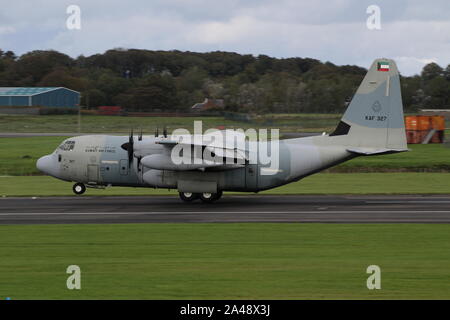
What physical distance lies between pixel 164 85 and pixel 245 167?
52936 millimetres


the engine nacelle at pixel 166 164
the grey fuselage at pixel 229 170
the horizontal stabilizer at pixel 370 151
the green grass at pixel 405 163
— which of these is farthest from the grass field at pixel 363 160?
the engine nacelle at pixel 166 164

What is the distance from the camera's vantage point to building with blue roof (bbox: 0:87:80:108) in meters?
85.5

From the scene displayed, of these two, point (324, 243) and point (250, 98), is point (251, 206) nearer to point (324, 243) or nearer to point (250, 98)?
point (324, 243)

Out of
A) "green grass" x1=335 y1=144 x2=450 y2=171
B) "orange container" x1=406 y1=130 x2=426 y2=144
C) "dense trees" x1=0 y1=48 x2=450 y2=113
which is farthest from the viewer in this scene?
"dense trees" x1=0 y1=48 x2=450 y2=113

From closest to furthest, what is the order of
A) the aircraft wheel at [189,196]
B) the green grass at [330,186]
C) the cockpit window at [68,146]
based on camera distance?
the aircraft wheel at [189,196] → the cockpit window at [68,146] → the green grass at [330,186]

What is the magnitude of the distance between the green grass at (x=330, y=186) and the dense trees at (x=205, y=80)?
26032 millimetres

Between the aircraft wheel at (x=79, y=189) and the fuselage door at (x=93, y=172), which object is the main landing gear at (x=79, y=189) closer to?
the aircraft wheel at (x=79, y=189)

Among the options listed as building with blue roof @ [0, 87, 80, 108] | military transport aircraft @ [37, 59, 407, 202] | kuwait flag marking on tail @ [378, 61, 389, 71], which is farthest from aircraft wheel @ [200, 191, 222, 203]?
building with blue roof @ [0, 87, 80, 108]

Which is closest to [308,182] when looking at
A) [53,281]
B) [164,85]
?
[53,281]

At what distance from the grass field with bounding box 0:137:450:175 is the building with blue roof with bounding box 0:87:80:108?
22.9m

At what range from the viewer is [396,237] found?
→ 2250cm

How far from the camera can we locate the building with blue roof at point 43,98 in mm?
85500

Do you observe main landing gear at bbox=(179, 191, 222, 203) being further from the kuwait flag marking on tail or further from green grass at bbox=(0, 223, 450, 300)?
the kuwait flag marking on tail

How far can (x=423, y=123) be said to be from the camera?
67000 mm
